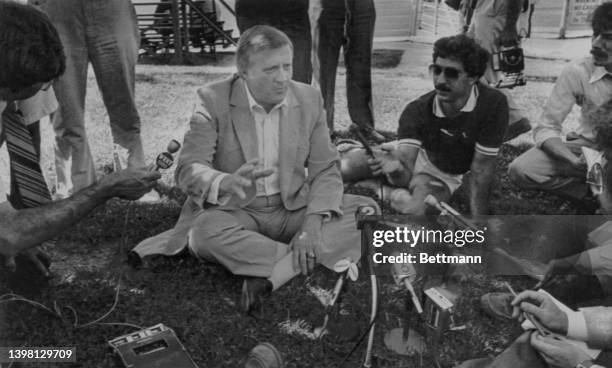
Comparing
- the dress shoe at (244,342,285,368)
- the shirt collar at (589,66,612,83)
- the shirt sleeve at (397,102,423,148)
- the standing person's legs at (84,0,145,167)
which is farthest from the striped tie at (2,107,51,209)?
the shirt collar at (589,66,612,83)

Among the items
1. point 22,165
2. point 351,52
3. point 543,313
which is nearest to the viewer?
point 543,313

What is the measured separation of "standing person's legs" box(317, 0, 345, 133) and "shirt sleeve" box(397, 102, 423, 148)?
0.97 feet

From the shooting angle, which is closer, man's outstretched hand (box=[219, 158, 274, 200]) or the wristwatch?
the wristwatch

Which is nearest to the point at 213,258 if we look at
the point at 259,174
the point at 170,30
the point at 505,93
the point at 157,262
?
the point at 157,262

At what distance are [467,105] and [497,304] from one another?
79 centimetres

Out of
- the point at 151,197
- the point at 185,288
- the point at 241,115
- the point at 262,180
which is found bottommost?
the point at 185,288

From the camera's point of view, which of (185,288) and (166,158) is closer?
(166,158)

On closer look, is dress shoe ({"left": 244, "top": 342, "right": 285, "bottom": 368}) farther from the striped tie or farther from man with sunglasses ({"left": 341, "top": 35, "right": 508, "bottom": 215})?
the striped tie

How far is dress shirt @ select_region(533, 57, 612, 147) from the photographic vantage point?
8.48 feet

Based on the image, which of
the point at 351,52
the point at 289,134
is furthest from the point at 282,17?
the point at 289,134

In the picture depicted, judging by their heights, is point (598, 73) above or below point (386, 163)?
above

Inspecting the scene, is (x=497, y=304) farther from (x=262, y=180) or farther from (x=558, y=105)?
(x=262, y=180)

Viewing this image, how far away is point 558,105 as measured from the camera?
2.69 metres

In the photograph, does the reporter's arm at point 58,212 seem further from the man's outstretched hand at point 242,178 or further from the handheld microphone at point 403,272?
the handheld microphone at point 403,272
